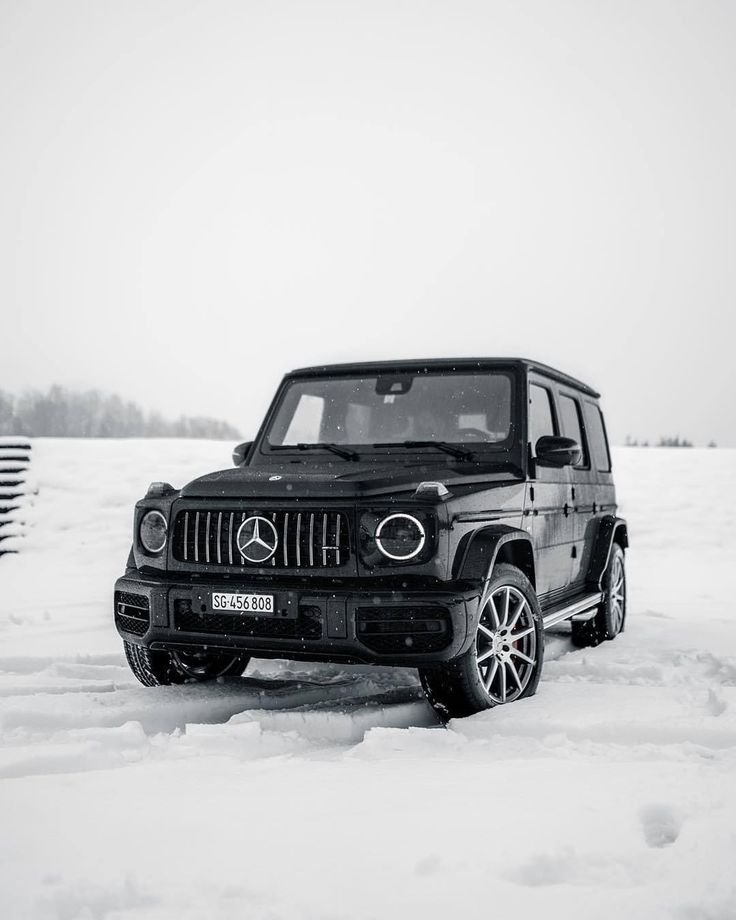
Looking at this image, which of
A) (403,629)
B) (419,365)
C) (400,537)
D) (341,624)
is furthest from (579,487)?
(341,624)

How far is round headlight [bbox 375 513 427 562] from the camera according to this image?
399 cm

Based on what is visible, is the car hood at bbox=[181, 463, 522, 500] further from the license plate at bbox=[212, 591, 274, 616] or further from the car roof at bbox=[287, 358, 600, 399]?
the car roof at bbox=[287, 358, 600, 399]

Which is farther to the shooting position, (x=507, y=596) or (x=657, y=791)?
(x=507, y=596)

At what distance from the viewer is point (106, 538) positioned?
1355 centimetres

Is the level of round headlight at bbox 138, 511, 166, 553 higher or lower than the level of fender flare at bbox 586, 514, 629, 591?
higher

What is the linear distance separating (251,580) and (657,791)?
199 centimetres

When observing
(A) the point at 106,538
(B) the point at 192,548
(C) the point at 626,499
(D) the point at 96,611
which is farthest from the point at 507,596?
(C) the point at 626,499

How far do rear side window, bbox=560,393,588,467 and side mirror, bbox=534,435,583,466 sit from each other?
0.74 m

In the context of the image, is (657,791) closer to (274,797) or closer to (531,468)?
(274,797)

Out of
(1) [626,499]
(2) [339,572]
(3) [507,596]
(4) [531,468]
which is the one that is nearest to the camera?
(2) [339,572]

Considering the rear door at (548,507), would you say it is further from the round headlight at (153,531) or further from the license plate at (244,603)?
the round headlight at (153,531)

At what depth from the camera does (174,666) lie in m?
4.93

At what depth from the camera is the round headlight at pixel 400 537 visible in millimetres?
3992

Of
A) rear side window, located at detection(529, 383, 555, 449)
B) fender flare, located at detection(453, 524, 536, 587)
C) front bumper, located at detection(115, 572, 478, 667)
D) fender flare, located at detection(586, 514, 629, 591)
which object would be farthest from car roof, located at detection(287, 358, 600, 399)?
front bumper, located at detection(115, 572, 478, 667)
